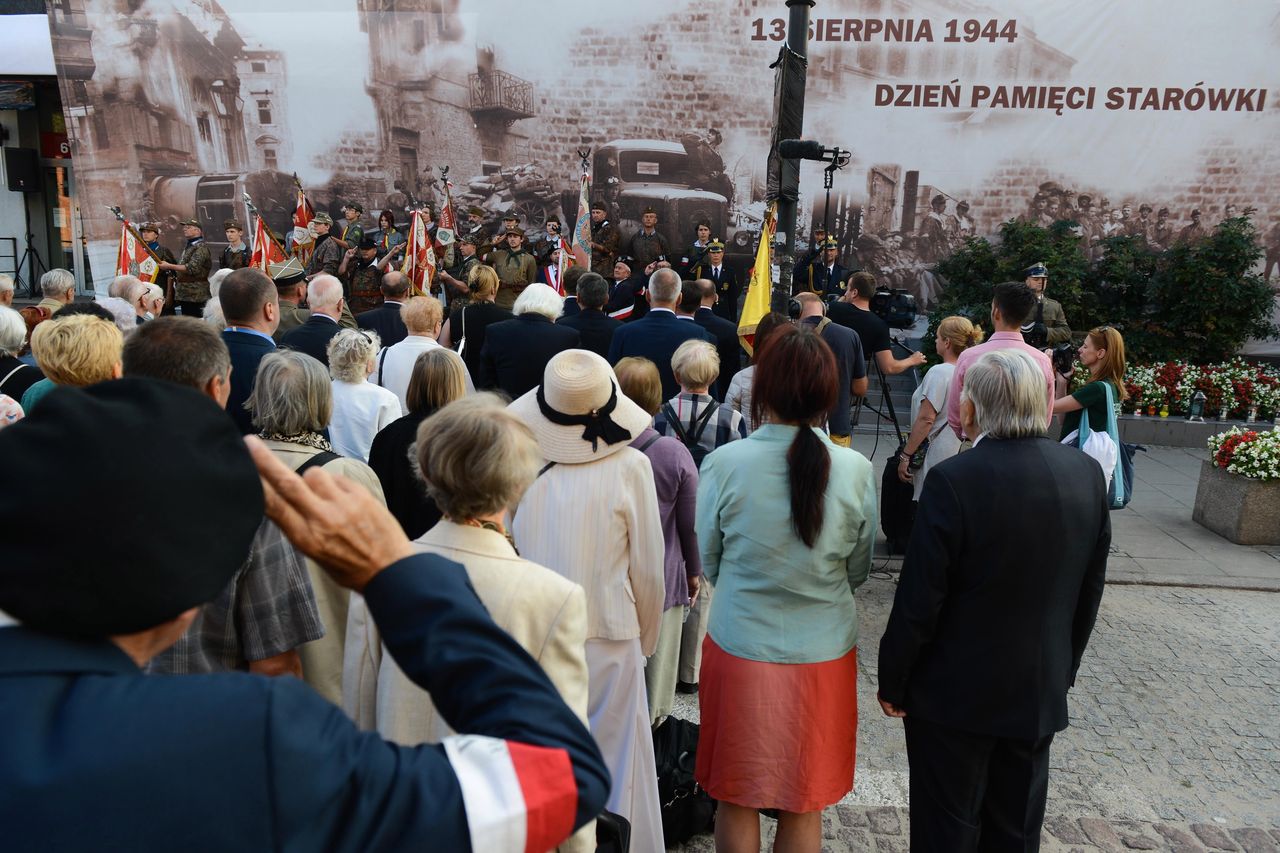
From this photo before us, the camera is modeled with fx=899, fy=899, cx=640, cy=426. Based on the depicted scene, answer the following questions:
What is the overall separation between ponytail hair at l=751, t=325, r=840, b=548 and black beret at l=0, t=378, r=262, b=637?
1992mm

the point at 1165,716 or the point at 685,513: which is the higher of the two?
Answer: the point at 685,513

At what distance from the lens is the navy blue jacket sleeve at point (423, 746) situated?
931 mm

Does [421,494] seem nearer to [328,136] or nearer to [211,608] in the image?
[211,608]

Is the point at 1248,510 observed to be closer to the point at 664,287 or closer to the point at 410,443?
the point at 664,287

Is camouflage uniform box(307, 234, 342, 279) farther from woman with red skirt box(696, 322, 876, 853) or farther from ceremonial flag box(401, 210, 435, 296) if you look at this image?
woman with red skirt box(696, 322, 876, 853)

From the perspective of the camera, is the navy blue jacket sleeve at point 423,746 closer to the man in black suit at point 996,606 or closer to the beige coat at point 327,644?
the beige coat at point 327,644

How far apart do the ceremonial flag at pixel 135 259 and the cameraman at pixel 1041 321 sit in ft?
35.3

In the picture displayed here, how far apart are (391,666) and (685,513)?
6.04 feet

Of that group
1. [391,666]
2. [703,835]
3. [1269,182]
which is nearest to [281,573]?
[391,666]

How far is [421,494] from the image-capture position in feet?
11.7

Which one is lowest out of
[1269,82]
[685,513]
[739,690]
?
[739,690]

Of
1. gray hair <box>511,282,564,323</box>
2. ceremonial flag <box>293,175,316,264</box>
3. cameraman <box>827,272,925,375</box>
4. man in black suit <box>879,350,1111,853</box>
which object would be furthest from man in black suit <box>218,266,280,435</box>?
ceremonial flag <box>293,175,316,264</box>

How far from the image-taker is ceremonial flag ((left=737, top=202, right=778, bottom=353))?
681 centimetres

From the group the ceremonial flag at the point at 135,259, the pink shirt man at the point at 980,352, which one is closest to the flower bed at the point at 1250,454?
the pink shirt man at the point at 980,352
